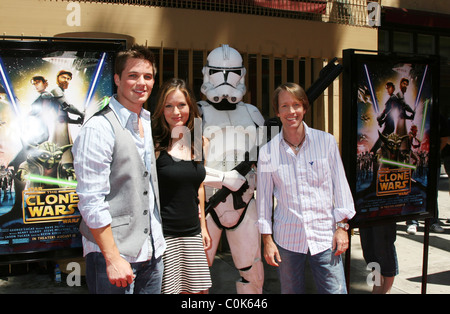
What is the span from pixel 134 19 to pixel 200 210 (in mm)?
3148

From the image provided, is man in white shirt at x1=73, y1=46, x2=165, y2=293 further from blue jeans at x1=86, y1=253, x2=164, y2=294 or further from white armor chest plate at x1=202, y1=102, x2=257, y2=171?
white armor chest plate at x1=202, y1=102, x2=257, y2=171

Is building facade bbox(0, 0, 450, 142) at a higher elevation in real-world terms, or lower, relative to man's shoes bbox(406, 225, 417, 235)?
higher

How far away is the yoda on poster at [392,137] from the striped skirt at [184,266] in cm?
119

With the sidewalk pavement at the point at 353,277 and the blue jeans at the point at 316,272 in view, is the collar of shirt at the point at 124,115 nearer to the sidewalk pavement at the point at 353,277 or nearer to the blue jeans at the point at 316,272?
the blue jeans at the point at 316,272

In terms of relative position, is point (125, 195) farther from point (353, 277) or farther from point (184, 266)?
point (353, 277)

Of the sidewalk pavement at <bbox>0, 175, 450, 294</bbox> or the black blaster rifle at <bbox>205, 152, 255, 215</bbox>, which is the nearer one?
the black blaster rifle at <bbox>205, 152, 255, 215</bbox>

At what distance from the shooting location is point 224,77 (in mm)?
2877

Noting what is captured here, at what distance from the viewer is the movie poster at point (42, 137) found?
7.45 ft

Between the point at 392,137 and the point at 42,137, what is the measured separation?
224 cm

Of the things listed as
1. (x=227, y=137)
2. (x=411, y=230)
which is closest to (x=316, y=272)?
(x=227, y=137)

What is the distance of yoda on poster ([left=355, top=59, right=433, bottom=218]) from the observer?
2600mm
